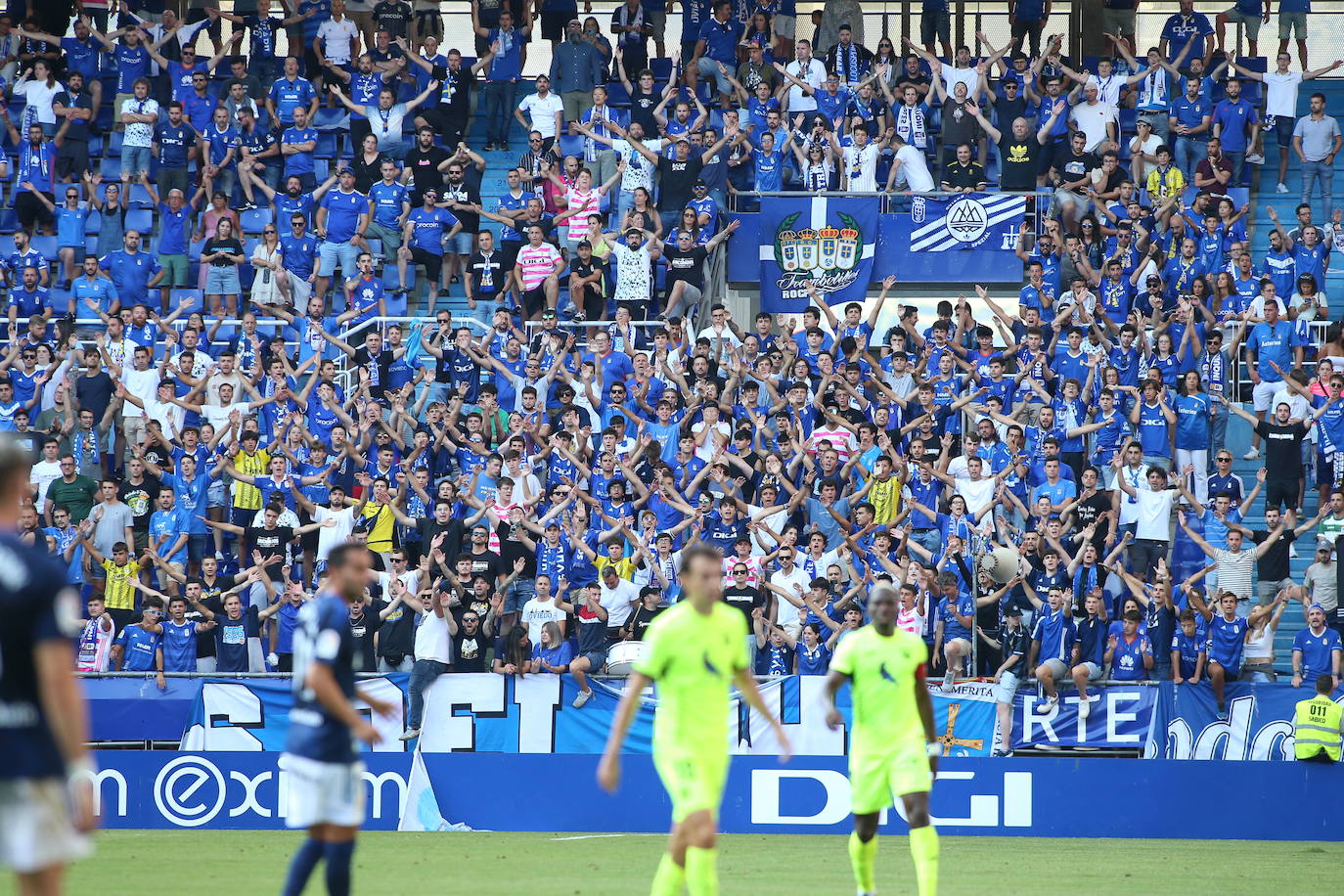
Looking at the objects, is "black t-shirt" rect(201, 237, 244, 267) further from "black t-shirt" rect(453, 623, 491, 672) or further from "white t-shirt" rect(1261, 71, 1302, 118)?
"white t-shirt" rect(1261, 71, 1302, 118)

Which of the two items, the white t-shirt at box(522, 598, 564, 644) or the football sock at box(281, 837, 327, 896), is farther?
the white t-shirt at box(522, 598, 564, 644)

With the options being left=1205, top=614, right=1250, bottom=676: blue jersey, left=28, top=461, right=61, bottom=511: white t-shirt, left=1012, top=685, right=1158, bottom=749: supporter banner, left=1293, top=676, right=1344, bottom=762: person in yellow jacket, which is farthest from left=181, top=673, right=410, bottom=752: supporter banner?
Answer: left=1293, top=676, right=1344, bottom=762: person in yellow jacket

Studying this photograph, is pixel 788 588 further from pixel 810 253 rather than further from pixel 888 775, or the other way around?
pixel 888 775

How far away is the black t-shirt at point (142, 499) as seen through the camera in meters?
20.6

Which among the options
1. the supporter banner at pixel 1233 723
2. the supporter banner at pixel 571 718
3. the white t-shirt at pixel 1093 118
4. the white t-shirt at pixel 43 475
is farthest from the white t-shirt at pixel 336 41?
the supporter banner at pixel 1233 723

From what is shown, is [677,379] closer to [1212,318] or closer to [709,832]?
[1212,318]

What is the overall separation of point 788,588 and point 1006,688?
2.66 m

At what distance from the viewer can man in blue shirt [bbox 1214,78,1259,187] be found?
82.4ft

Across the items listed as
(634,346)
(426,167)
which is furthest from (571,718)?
(426,167)

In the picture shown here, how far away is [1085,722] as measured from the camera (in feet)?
60.1

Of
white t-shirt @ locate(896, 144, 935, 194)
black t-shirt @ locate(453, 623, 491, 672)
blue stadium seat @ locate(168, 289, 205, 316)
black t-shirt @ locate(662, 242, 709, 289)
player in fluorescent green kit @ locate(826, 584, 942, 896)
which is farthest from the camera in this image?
white t-shirt @ locate(896, 144, 935, 194)

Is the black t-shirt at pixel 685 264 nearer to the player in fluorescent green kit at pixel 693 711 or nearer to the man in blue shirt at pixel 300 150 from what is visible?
the man in blue shirt at pixel 300 150

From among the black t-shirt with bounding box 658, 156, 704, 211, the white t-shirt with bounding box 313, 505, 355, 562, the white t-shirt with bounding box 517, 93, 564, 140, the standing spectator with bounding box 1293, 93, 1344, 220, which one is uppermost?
the white t-shirt with bounding box 517, 93, 564, 140

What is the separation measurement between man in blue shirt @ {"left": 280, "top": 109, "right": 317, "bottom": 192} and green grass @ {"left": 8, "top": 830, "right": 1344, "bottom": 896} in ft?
38.3
